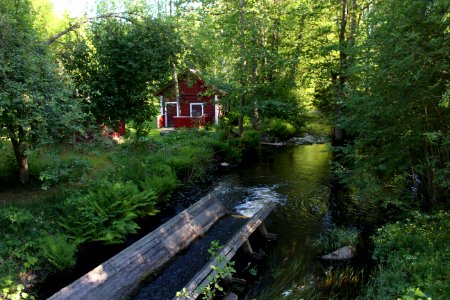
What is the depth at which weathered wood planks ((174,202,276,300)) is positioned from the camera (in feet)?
20.3

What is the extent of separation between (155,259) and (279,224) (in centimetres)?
451

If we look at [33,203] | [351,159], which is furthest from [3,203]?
[351,159]

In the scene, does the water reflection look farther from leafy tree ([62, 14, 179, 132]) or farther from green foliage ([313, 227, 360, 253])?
leafy tree ([62, 14, 179, 132])

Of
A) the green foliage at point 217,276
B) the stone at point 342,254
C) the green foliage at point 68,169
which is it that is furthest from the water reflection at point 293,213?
the green foliage at point 68,169

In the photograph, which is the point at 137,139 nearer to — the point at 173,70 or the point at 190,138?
the point at 173,70

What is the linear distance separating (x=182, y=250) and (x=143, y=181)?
4.16 meters

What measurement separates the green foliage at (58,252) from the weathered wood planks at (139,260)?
1.32 meters

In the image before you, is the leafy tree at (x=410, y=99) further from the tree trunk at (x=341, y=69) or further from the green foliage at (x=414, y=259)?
the tree trunk at (x=341, y=69)

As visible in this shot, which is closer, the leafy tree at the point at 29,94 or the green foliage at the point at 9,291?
the green foliage at the point at 9,291

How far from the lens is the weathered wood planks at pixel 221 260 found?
20.3ft

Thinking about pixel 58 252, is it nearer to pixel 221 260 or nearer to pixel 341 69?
pixel 221 260

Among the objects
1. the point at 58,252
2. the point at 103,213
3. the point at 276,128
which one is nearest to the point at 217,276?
the point at 58,252

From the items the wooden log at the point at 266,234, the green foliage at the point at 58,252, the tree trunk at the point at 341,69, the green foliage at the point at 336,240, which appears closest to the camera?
the green foliage at the point at 58,252

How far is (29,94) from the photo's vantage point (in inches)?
290
